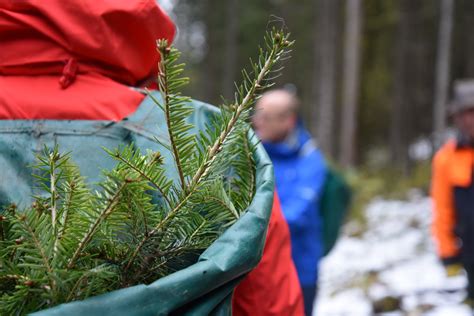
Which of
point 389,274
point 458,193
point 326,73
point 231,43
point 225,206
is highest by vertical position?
point 225,206

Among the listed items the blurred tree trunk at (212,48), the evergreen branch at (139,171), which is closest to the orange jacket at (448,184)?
the evergreen branch at (139,171)

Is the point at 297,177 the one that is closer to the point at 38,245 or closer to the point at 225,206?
the point at 225,206

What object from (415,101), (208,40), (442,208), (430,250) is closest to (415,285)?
(430,250)

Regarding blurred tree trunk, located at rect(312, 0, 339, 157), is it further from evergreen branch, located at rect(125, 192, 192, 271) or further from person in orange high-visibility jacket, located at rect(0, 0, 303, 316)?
evergreen branch, located at rect(125, 192, 192, 271)

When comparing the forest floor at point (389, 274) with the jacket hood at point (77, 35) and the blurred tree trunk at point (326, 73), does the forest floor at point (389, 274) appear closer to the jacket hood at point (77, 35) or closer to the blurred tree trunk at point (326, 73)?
the blurred tree trunk at point (326, 73)

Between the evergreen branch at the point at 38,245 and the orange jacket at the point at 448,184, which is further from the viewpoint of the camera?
the orange jacket at the point at 448,184

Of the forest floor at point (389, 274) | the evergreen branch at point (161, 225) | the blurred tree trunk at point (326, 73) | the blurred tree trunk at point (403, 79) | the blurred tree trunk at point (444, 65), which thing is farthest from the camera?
the blurred tree trunk at point (403, 79)

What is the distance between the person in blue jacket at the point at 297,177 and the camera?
4.44 m

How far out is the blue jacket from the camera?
4438 millimetres

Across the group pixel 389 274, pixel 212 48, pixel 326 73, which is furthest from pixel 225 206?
pixel 212 48

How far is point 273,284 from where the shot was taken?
1595 mm

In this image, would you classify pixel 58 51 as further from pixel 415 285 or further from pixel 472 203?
pixel 415 285

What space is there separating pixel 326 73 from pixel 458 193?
49.4ft

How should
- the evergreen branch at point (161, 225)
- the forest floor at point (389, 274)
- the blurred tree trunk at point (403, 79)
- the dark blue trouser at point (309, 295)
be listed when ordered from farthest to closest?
the blurred tree trunk at point (403, 79)
the forest floor at point (389, 274)
the dark blue trouser at point (309, 295)
the evergreen branch at point (161, 225)
